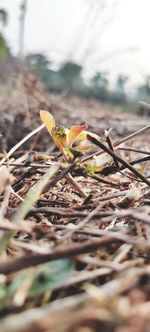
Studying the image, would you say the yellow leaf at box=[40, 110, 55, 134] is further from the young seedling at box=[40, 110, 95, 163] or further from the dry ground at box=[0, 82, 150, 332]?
the dry ground at box=[0, 82, 150, 332]

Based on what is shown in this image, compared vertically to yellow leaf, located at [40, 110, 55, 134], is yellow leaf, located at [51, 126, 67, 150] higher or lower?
lower

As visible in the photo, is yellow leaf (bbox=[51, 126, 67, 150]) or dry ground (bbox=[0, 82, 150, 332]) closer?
dry ground (bbox=[0, 82, 150, 332])

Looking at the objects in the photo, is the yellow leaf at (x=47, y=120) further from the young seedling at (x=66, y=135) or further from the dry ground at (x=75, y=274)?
the dry ground at (x=75, y=274)

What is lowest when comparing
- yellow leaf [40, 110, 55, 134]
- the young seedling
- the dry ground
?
the dry ground

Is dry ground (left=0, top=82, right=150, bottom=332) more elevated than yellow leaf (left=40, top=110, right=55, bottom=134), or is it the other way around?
yellow leaf (left=40, top=110, right=55, bottom=134)

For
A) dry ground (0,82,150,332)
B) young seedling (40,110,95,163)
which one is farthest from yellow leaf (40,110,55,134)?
dry ground (0,82,150,332)

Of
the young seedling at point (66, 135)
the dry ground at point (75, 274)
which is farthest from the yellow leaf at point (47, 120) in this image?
the dry ground at point (75, 274)

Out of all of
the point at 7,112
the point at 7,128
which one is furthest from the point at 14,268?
the point at 7,112

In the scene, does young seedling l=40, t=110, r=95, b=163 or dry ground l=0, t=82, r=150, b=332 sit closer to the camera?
dry ground l=0, t=82, r=150, b=332

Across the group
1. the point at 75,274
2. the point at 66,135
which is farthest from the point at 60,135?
the point at 75,274

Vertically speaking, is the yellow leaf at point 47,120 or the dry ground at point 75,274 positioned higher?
the yellow leaf at point 47,120

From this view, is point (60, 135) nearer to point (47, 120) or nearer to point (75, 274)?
point (47, 120)
